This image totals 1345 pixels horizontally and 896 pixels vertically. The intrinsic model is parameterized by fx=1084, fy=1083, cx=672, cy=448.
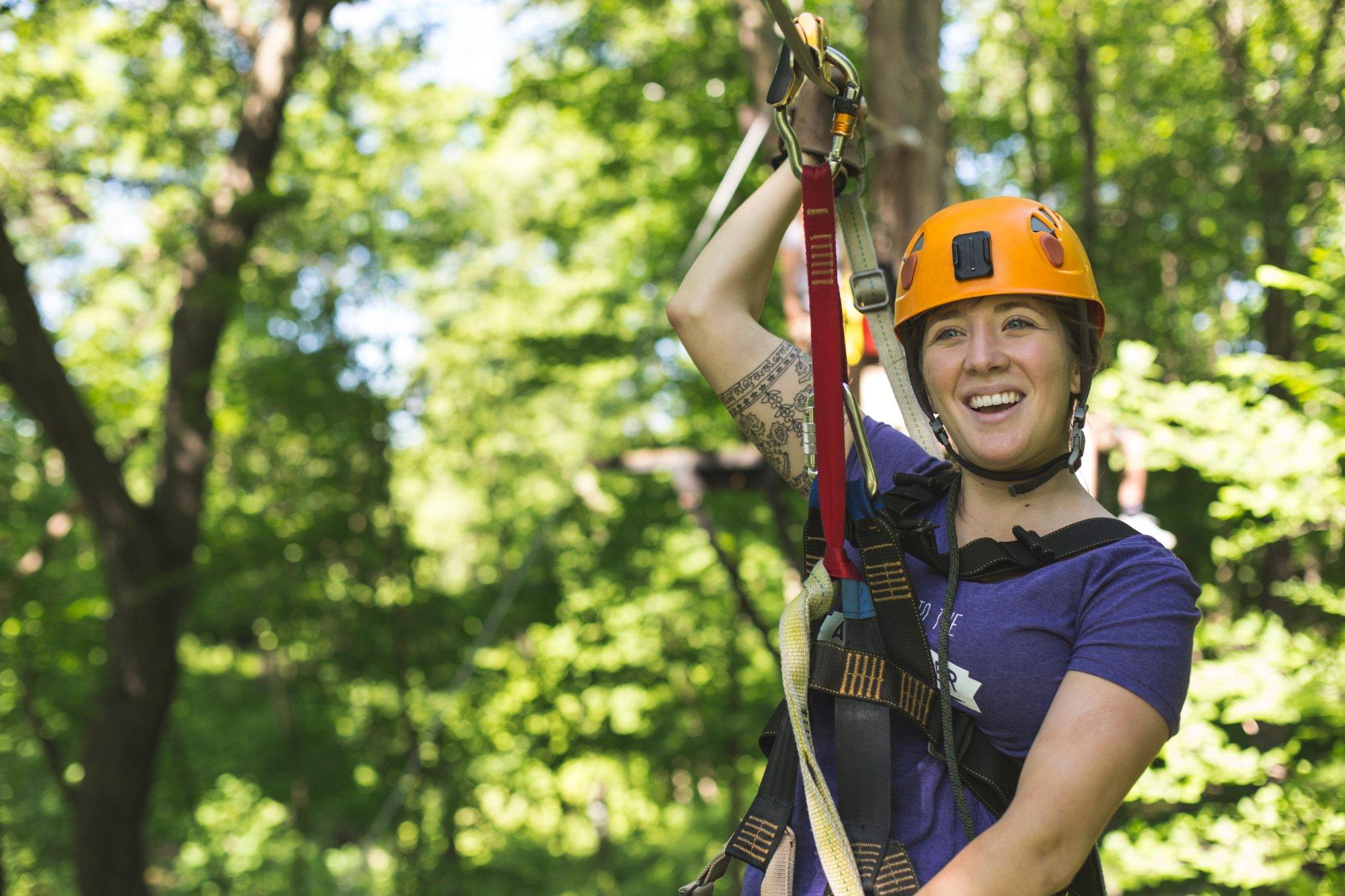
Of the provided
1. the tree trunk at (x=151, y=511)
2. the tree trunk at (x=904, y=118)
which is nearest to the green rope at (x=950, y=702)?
the tree trunk at (x=904, y=118)

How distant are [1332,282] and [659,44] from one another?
6530mm

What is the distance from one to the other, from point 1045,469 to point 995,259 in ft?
0.90

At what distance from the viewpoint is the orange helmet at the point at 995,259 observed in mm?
1378

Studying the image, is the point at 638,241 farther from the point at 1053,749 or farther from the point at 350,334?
the point at 1053,749

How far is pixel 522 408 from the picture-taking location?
590 inches

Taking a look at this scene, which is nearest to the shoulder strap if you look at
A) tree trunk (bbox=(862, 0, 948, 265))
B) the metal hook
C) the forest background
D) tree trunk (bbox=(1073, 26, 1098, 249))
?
the metal hook


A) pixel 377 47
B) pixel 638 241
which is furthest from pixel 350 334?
pixel 638 241

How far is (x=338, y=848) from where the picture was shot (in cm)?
1309

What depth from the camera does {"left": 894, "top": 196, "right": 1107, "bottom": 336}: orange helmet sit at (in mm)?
1378

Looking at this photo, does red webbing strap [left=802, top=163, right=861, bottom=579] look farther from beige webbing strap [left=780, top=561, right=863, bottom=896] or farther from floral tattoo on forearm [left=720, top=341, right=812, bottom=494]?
floral tattoo on forearm [left=720, top=341, right=812, bottom=494]

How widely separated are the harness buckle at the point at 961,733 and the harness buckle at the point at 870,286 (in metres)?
0.65

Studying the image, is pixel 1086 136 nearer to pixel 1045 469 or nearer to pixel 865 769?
pixel 1045 469

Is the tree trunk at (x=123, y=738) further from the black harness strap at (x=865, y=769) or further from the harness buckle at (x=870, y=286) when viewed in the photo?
the black harness strap at (x=865, y=769)

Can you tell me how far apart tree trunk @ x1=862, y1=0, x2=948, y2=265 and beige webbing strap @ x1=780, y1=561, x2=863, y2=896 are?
3252 mm
